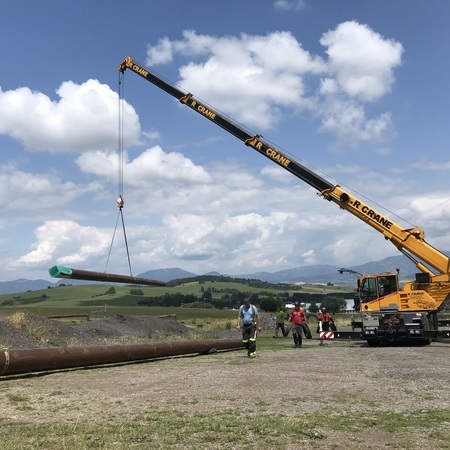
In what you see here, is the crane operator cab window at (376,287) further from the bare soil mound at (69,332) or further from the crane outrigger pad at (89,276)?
the bare soil mound at (69,332)

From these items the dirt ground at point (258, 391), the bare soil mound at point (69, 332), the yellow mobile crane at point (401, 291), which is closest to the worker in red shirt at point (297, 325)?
the yellow mobile crane at point (401, 291)

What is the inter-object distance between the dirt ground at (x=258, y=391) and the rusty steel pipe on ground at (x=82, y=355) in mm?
218

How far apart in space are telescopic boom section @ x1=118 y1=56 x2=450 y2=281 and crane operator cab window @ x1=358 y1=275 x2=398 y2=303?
1355 mm

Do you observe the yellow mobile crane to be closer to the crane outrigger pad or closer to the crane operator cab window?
the crane operator cab window

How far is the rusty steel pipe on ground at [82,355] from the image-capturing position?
10891mm

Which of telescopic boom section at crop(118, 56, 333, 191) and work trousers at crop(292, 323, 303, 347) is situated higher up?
telescopic boom section at crop(118, 56, 333, 191)

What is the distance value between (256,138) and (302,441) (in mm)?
19811

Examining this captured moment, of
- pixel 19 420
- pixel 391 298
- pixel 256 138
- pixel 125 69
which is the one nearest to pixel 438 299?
pixel 391 298

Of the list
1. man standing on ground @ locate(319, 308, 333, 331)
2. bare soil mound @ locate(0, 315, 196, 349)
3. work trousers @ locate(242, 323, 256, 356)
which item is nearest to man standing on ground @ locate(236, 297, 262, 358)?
work trousers @ locate(242, 323, 256, 356)

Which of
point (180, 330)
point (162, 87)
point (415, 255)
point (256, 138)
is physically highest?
point (162, 87)

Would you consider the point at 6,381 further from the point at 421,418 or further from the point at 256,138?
the point at 256,138

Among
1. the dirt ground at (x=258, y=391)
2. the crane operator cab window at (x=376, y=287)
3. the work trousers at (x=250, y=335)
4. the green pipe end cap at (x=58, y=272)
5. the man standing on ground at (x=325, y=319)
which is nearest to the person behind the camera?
the dirt ground at (x=258, y=391)

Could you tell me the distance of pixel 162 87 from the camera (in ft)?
89.9

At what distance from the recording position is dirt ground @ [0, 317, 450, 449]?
7.09 metres
